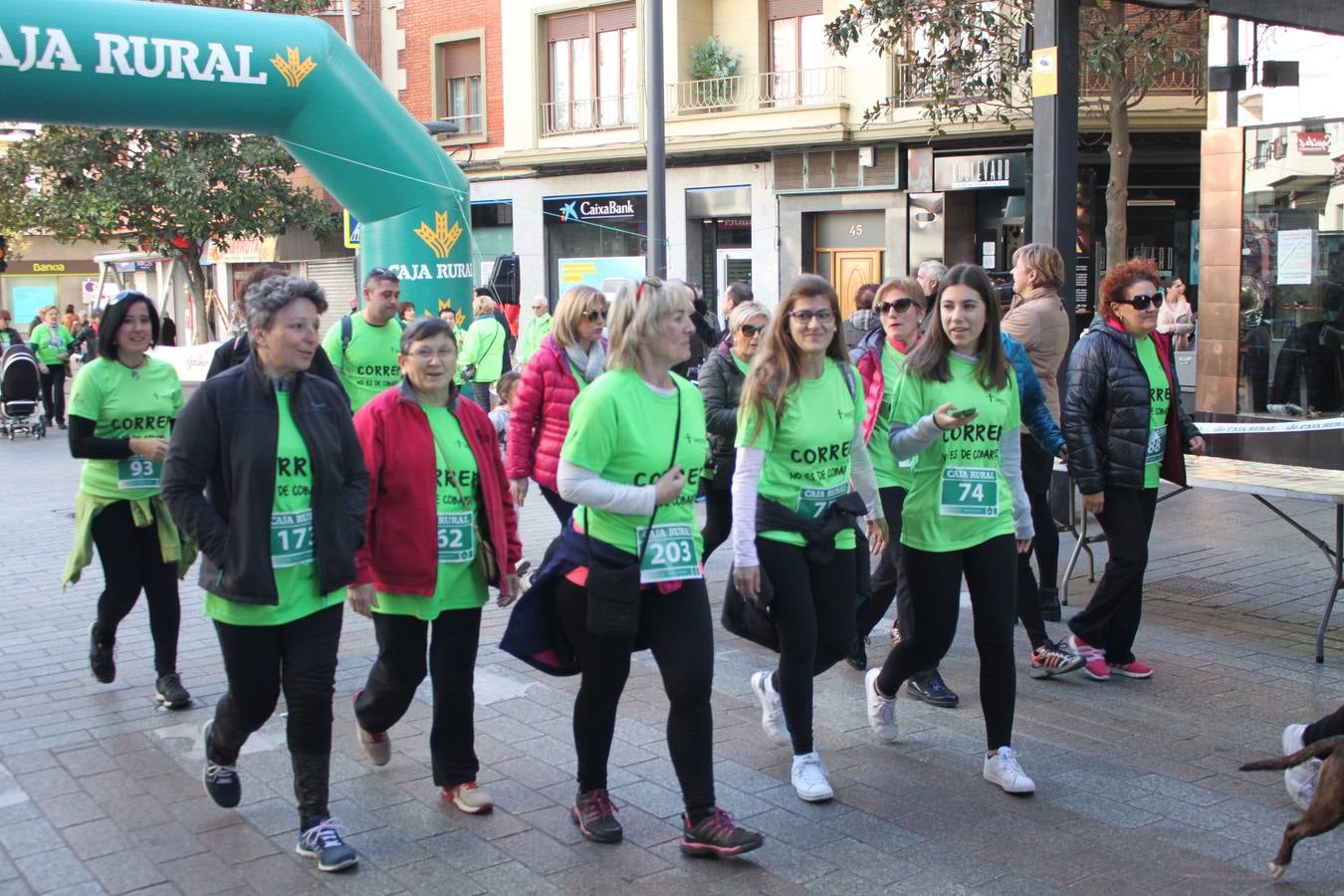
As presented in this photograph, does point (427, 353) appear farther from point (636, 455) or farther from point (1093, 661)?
point (1093, 661)

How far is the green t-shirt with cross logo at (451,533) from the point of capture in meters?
4.66

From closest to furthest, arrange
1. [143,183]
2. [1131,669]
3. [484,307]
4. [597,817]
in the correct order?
[597,817] < [1131,669] < [484,307] < [143,183]

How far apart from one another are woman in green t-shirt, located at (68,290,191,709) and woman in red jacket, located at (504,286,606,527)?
1.71 m

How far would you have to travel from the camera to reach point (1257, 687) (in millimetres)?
6215

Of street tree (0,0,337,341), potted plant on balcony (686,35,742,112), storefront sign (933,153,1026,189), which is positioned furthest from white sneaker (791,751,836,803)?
street tree (0,0,337,341)

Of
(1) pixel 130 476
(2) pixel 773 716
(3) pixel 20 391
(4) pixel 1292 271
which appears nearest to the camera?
(2) pixel 773 716

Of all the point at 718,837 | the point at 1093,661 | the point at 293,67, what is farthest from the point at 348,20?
the point at 718,837

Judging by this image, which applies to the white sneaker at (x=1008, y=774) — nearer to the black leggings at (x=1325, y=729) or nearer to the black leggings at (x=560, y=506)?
the black leggings at (x=1325, y=729)

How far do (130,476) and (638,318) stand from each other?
9.29ft

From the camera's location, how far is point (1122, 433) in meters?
6.10

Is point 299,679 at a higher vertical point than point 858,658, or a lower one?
higher

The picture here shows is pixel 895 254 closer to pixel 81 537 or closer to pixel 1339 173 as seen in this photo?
pixel 1339 173

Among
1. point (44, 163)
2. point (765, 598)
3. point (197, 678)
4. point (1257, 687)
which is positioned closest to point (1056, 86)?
point (1257, 687)

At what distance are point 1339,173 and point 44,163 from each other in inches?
833
